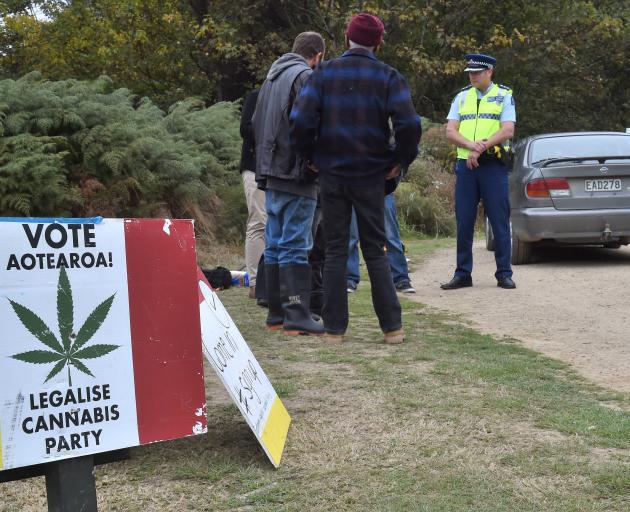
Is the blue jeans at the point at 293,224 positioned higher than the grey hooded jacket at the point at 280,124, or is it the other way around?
the grey hooded jacket at the point at 280,124

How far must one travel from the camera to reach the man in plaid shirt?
6027 mm

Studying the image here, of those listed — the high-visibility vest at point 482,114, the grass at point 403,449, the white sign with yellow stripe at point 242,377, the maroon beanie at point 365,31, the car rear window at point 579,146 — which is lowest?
the grass at point 403,449

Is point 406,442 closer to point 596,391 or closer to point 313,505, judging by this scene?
point 313,505

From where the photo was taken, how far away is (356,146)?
605cm

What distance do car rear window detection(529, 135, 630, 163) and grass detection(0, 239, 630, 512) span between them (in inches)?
241

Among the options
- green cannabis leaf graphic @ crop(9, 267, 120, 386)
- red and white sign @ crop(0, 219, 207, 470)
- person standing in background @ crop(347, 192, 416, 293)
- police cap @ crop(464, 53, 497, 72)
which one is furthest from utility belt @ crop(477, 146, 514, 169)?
green cannabis leaf graphic @ crop(9, 267, 120, 386)

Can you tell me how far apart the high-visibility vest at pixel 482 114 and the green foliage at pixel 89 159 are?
3865mm

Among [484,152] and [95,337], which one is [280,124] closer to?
[484,152]

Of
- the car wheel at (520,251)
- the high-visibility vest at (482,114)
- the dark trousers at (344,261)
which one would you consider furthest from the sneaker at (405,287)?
the dark trousers at (344,261)

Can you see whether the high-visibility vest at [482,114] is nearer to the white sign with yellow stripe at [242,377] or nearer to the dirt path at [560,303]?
the dirt path at [560,303]

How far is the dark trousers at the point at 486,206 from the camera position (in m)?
9.05

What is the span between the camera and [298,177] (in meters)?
6.46

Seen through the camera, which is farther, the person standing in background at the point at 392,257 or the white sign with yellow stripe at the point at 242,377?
the person standing in background at the point at 392,257

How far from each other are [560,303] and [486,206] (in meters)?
1.36
